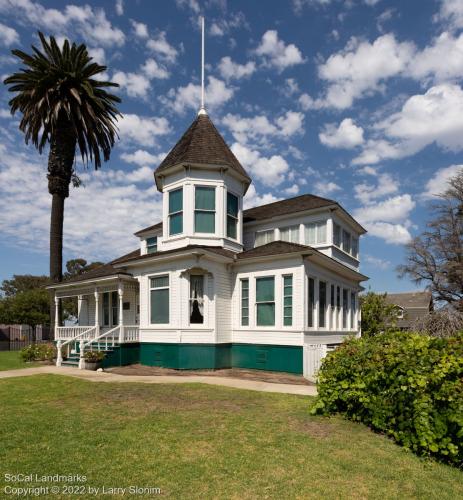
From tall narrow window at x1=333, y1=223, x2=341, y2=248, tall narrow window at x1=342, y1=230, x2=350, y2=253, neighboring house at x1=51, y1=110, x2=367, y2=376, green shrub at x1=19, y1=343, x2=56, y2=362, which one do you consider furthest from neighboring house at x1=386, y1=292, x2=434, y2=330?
green shrub at x1=19, y1=343, x2=56, y2=362

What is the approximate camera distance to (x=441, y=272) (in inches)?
1545

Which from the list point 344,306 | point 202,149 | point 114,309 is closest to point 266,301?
point 344,306

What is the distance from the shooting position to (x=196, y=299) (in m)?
17.2

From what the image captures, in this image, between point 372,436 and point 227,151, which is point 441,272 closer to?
point 227,151

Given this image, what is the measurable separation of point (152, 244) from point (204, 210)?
7290mm

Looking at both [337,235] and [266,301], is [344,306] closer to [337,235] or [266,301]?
[337,235]

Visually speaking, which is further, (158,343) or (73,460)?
(158,343)

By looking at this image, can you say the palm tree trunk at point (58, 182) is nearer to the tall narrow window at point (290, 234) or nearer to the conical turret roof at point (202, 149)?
the conical turret roof at point (202, 149)

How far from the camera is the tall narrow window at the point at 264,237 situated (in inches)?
874

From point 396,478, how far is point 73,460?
14.9ft

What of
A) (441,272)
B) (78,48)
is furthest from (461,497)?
(441,272)

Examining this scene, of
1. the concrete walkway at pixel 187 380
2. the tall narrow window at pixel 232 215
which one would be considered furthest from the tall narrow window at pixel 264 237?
the concrete walkway at pixel 187 380

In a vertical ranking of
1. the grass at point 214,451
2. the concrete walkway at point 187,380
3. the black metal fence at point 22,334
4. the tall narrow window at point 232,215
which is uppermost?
the tall narrow window at point 232,215

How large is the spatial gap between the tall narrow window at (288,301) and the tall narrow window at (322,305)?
8.41ft
